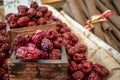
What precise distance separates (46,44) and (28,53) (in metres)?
0.12

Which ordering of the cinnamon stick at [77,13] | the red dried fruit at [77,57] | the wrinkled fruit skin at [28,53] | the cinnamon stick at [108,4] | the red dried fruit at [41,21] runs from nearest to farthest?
the wrinkled fruit skin at [28,53]
the red dried fruit at [77,57]
the red dried fruit at [41,21]
the cinnamon stick at [77,13]
the cinnamon stick at [108,4]

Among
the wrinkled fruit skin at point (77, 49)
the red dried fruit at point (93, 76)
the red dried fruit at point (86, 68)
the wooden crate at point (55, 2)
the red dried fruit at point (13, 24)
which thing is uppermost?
the wooden crate at point (55, 2)

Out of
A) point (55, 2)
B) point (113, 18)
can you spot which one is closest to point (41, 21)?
point (113, 18)

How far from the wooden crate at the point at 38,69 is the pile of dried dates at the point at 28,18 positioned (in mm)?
521

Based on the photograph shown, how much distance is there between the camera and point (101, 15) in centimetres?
223

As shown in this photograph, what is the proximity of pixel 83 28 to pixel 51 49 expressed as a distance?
0.89 meters

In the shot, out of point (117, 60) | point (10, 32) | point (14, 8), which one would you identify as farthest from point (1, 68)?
point (14, 8)

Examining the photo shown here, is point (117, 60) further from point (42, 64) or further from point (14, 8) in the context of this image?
point (14, 8)

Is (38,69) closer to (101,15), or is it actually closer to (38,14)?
(38,14)

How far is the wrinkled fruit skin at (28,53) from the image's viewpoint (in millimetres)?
1199

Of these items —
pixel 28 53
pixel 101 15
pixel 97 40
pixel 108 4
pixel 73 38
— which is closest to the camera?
pixel 28 53

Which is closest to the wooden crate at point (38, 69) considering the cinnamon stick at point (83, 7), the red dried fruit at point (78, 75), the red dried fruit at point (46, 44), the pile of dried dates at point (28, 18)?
the red dried fruit at point (46, 44)

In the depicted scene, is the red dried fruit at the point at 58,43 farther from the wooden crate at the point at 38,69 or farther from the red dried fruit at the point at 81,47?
the red dried fruit at the point at 81,47

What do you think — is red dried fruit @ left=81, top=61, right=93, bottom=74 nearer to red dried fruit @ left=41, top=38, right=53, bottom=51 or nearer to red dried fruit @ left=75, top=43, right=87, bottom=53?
red dried fruit @ left=75, top=43, right=87, bottom=53
